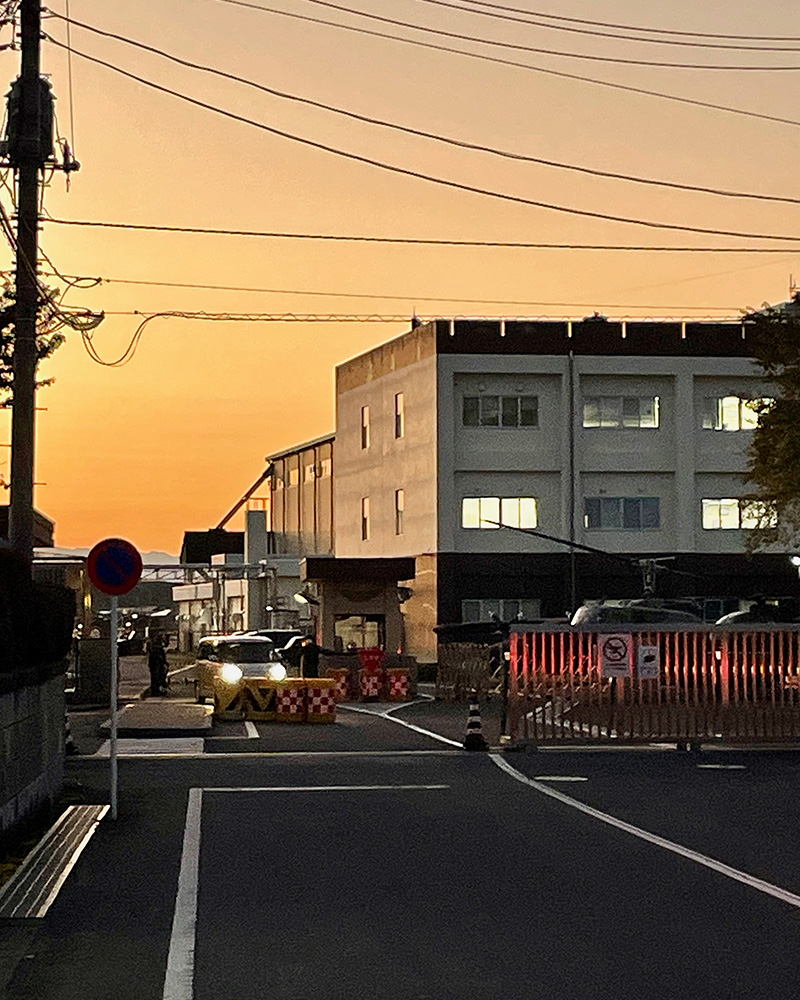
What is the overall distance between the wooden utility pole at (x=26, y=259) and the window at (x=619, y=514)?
45769 mm

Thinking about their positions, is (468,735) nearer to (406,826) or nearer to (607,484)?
(406,826)

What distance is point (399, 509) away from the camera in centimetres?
7425

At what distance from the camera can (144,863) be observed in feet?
49.9

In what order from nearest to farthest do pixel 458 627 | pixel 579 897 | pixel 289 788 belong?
1. pixel 579 897
2. pixel 289 788
3. pixel 458 627

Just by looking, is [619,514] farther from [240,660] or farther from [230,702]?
[230,702]

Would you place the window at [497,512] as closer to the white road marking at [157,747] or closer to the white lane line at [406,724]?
the white lane line at [406,724]

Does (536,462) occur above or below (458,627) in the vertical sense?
above

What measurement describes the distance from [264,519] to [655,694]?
73.1 metres

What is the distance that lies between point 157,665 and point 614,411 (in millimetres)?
27022

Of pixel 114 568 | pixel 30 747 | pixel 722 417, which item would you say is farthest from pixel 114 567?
pixel 722 417

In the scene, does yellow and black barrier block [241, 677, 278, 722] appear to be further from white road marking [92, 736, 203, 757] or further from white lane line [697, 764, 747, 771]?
white lane line [697, 764, 747, 771]

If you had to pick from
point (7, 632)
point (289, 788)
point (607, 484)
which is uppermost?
point (607, 484)

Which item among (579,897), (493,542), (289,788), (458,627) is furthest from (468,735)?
(493,542)

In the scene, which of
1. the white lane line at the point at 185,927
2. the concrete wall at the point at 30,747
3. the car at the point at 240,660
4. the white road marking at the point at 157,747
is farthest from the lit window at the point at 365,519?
the white lane line at the point at 185,927
